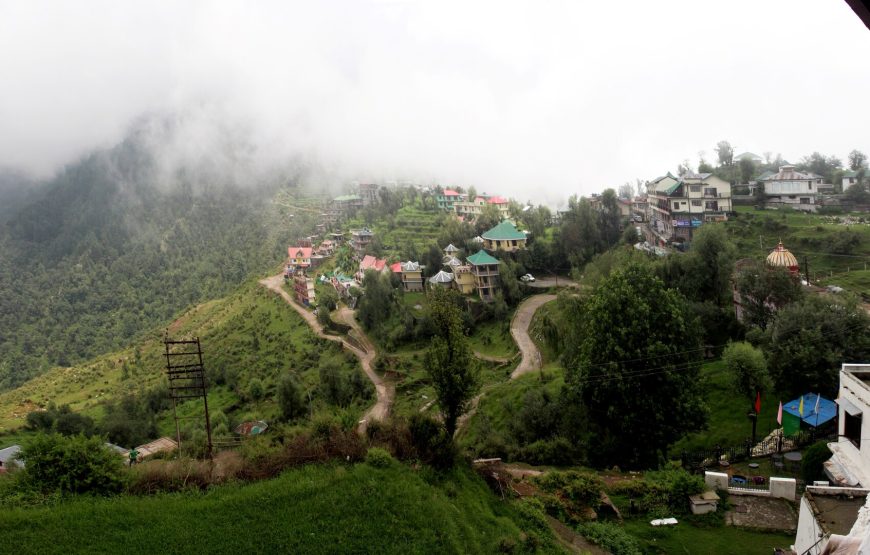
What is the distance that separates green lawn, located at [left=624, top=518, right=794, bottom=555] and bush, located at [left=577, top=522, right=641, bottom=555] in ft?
1.27

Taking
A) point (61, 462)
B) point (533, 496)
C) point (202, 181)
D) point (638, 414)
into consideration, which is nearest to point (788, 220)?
point (638, 414)

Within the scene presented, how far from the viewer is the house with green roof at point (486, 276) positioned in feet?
150

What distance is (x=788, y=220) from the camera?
4056 centimetres

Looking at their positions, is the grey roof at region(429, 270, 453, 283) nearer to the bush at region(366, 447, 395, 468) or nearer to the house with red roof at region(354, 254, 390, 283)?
the house with red roof at region(354, 254, 390, 283)

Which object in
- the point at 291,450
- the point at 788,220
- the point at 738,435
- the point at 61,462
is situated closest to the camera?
the point at 61,462

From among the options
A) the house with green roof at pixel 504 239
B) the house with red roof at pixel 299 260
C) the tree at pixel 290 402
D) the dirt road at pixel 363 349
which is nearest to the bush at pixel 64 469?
the dirt road at pixel 363 349

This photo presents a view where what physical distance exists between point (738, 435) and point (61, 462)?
21.7m

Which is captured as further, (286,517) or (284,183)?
(284,183)

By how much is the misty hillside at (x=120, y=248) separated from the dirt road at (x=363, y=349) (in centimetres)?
3122

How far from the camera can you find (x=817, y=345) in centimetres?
1945

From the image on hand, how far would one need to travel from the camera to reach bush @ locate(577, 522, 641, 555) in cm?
1258

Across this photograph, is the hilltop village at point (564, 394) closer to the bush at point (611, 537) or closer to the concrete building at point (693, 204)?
the bush at point (611, 537)

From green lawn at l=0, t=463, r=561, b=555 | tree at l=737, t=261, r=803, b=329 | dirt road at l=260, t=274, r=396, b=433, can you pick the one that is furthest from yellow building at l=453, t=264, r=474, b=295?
green lawn at l=0, t=463, r=561, b=555

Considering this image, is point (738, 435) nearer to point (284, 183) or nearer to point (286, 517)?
point (286, 517)
